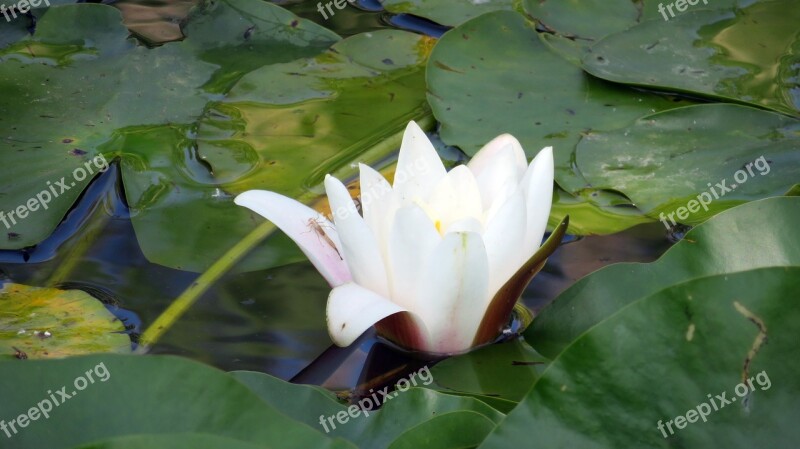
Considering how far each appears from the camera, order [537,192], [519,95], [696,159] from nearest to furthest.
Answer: [537,192]
[696,159]
[519,95]

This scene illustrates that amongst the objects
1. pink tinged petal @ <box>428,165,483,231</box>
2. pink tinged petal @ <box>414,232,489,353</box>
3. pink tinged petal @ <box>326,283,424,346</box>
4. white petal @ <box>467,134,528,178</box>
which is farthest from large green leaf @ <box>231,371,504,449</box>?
white petal @ <box>467,134,528,178</box>

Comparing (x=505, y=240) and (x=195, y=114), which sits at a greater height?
(x=505, y=240)

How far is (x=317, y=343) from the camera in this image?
1557 millimetres

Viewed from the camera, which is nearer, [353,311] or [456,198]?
[353,311]

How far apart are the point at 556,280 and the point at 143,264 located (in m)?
0.85

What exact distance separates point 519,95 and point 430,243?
2.80 ft

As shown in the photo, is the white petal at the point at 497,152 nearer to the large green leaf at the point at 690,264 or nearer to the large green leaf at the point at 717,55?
the large green leaf at the point at 690,264

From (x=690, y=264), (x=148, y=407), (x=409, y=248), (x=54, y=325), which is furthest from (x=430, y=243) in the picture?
(x=54, y=325)

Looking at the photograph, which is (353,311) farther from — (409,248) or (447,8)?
(447,8)

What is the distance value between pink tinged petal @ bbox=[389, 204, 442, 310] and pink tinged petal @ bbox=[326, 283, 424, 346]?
0.04 meters

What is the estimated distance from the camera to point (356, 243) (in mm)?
1356

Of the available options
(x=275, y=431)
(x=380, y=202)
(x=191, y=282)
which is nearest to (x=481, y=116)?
(x=380, y=202)

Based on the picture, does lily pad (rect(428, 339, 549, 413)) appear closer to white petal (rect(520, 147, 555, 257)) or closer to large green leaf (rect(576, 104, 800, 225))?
white petal (rect(520, 147, 555, 257))

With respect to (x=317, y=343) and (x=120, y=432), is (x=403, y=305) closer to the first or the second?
(x=317, y=343)
